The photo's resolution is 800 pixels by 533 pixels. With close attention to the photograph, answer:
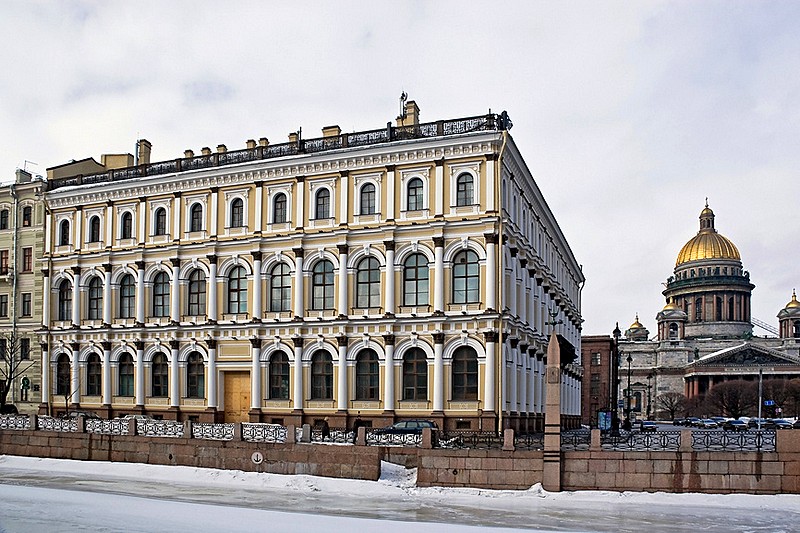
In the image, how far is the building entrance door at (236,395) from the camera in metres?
45.2

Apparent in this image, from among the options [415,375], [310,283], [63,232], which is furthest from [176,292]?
[415,375]

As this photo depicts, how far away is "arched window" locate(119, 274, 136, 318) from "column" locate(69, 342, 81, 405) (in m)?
3.51

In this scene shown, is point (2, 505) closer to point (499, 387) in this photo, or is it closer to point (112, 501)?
point (112, 501)

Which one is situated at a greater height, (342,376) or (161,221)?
(161,221)

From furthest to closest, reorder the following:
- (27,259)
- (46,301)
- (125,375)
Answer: (27,259), (46,301), (125,375)

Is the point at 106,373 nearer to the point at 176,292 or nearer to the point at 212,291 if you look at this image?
the point at 176,292

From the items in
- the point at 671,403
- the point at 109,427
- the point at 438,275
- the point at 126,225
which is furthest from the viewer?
the point at 671,403

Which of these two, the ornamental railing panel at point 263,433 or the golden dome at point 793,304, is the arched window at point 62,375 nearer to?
the ornamental railing panel at point 263,433

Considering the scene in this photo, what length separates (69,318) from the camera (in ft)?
166

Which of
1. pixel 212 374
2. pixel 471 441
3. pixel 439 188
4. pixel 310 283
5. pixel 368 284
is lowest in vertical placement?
pixel 471 441

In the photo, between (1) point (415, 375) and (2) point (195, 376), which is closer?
(1) point (415, 375)

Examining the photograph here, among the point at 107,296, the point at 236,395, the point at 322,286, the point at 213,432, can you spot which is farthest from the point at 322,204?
the point at 213,432

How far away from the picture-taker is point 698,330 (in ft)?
→ 485

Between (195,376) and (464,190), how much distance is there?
17537 mm
